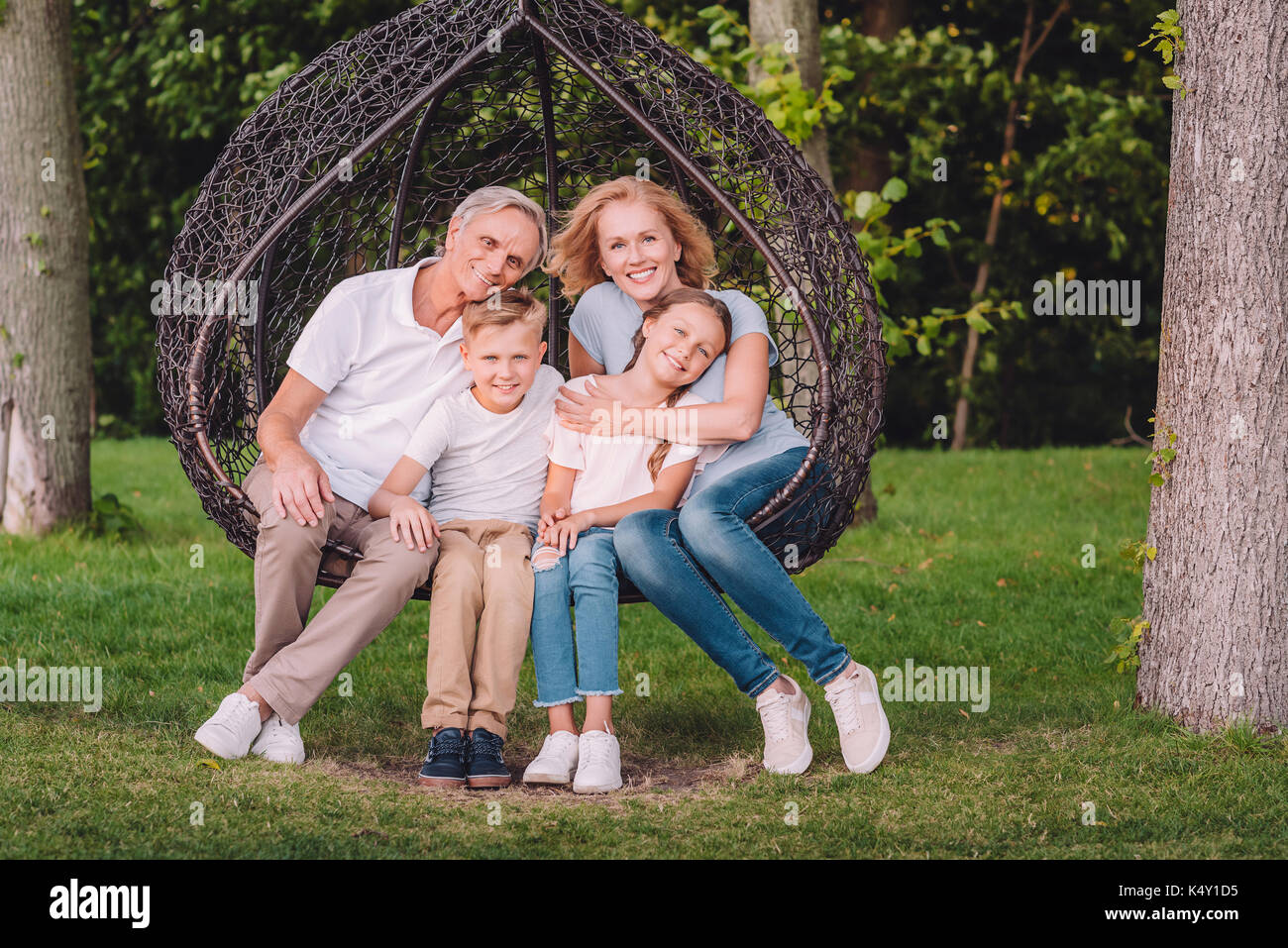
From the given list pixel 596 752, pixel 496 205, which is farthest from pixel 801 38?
pixel 596 752

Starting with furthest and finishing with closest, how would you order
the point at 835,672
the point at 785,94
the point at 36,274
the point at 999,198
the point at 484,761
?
1. the point at 999,198
2. the point at 36,274
3. the point at 785,94
4. the point at 835,672
5. the point at 484,761

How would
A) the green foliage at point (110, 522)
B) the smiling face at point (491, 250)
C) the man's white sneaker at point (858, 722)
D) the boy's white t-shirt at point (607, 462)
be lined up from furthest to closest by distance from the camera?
the green foliage at point (110, 522)
the smiling face at point (491, 250)
the boy's white t-shirt at point (607, 462)
the man's white sneaker at point (858, 722)

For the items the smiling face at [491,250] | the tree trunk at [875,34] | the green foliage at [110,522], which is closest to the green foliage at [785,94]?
the smiling face at [491,250]

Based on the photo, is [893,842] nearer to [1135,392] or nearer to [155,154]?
[1135,392]

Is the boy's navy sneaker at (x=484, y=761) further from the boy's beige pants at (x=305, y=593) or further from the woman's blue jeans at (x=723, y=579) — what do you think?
the woman's blue jeans at (x=723, y=579)

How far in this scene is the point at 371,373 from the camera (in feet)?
10.8

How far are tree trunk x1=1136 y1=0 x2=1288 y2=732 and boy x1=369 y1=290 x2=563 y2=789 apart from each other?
1.56 meters

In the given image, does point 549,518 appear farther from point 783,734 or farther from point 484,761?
point 783,734

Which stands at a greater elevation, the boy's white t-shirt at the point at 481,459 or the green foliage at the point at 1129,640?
the boy's white t-shirt at the point at 481,459

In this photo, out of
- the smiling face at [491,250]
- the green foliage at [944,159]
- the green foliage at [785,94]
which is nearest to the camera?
the smiling face at [491,250]

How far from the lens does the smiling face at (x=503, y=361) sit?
3148 millimetres

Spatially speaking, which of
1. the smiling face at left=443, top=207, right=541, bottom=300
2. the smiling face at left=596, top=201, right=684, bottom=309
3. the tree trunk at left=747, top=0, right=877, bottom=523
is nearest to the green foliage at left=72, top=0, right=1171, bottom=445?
the tree trunk at left=747, top=0, right=877, bottom=523

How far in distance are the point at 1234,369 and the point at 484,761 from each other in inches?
76.6

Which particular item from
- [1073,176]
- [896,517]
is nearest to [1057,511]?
[896,517]
